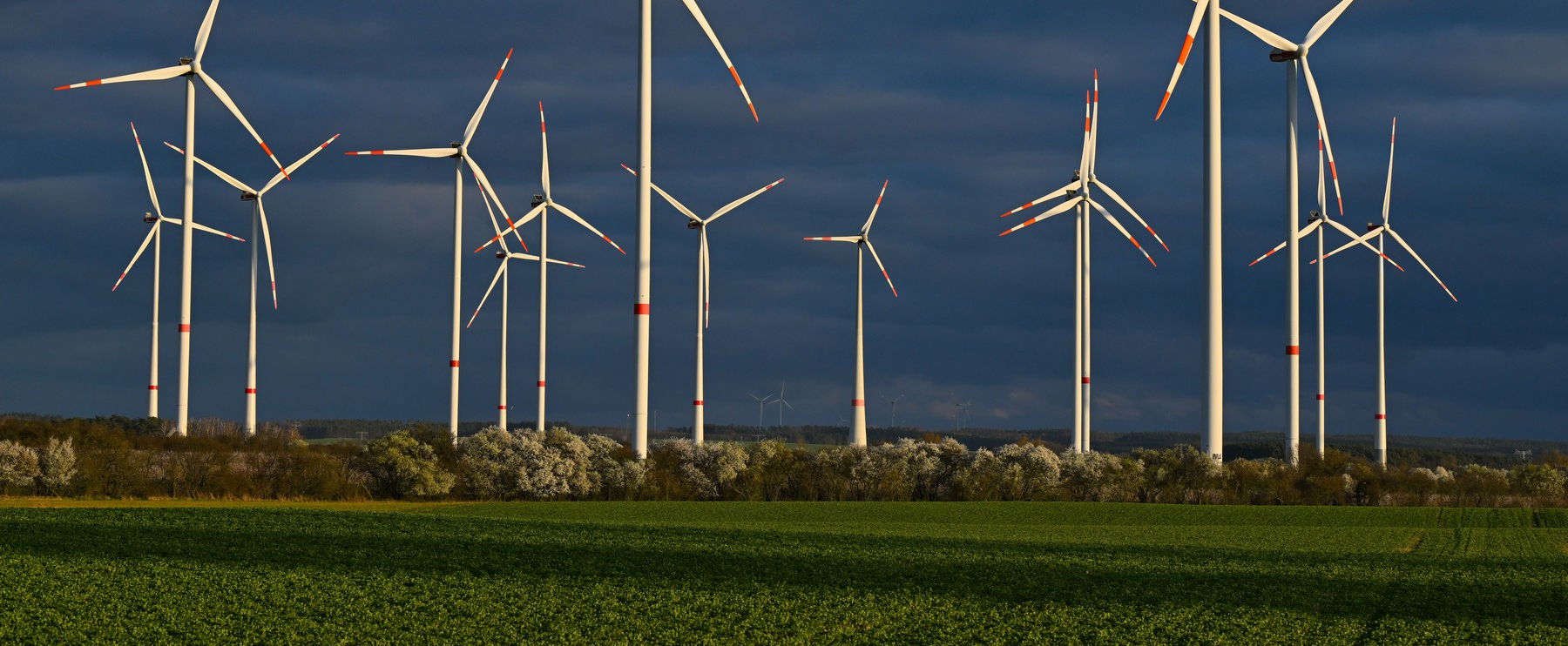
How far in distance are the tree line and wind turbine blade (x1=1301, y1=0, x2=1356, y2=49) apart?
17.7 m

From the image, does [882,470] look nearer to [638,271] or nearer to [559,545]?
[638,271]

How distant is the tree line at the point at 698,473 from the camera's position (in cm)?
5975

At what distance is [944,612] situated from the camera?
2470 cm

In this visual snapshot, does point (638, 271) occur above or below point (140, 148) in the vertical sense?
below

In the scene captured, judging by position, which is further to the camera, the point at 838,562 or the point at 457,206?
the point at 457,206

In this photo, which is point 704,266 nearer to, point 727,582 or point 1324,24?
point 1324,24

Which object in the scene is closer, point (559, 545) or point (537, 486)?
point (559, 545)

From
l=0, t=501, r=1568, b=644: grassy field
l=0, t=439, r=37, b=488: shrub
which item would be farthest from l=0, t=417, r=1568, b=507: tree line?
l=0, t=501, r=1568, b=644: grassy field

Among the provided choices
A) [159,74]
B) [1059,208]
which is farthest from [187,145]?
[1059,208]

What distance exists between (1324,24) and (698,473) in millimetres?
33302

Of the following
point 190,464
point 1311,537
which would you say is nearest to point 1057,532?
point 1311,537

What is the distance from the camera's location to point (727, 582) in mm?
28000

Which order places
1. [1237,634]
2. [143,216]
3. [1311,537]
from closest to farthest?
1. [1237,634]
2. [1311,537]
3. [143,216]

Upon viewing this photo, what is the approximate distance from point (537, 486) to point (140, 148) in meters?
38.6
